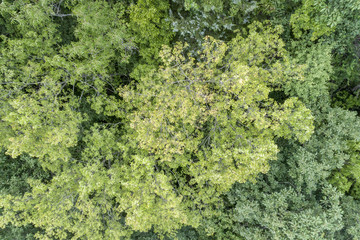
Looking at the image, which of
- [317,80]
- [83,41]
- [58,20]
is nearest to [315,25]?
[317,80]

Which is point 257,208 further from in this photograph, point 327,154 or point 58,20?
point 58,20

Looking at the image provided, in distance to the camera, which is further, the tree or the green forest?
the green forest

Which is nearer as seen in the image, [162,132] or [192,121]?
[192,121]

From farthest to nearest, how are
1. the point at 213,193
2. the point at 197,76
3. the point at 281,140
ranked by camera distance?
the point at 281,140 < the point at 213,193 < the point at 197,76

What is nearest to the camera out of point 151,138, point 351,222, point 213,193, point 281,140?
point 151,138

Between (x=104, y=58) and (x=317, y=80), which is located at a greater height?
(x=317, y=80)

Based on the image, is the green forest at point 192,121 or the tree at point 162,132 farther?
the green forest at point 192,121

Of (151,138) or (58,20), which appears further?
(58,20)

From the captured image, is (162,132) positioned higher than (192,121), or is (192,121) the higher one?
(192,121)
